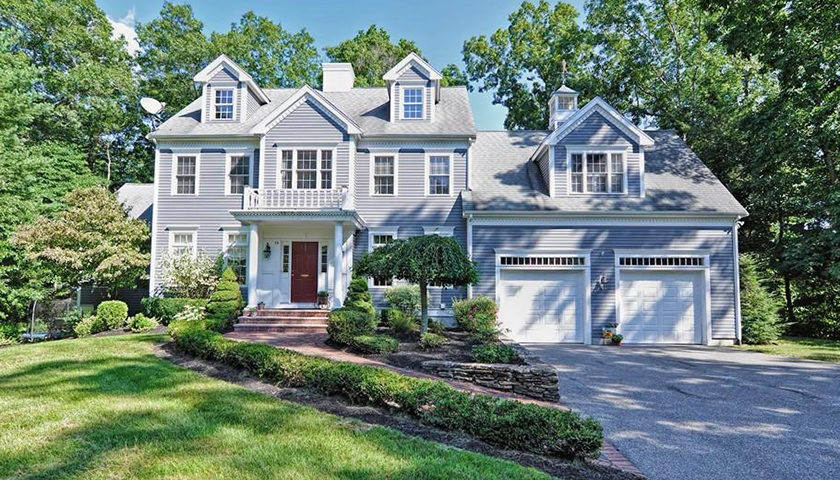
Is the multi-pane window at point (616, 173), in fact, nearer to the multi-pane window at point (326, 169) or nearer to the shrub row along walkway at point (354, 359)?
the multi-pane window at point (326, 169)

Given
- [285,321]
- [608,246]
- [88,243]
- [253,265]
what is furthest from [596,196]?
[88,243]

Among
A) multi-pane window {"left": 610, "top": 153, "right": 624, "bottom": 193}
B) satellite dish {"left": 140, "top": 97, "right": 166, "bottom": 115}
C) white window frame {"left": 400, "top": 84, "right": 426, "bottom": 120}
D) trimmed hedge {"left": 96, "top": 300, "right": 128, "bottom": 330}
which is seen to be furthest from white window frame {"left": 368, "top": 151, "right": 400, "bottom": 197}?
satellite dish {"left": 140, "top": 97, "right": 166, "bottom": 115}

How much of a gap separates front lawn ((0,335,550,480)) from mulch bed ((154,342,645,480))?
224 millimetres

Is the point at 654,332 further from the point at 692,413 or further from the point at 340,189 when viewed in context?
the point at 340,189

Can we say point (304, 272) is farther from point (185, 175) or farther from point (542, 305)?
point (542, 305)

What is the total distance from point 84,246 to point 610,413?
15.6 metres

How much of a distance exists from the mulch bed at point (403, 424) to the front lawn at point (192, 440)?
22cm

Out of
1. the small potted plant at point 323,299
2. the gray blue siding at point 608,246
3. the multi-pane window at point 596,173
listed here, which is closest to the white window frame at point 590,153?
the multi-pane window at point 596,173

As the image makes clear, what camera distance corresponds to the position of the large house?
13805 millimetres

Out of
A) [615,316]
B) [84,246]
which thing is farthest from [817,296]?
[84,246]

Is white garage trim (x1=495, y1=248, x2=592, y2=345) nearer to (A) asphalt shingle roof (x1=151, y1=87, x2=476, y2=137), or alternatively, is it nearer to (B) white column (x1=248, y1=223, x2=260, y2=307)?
(A) asphalt shingle roof (x1=151, y1=87, x2=476, y2=137)

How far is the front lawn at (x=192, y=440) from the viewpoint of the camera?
3.42 meters

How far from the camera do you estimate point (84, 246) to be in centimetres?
1405

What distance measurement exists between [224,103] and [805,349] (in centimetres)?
2039
